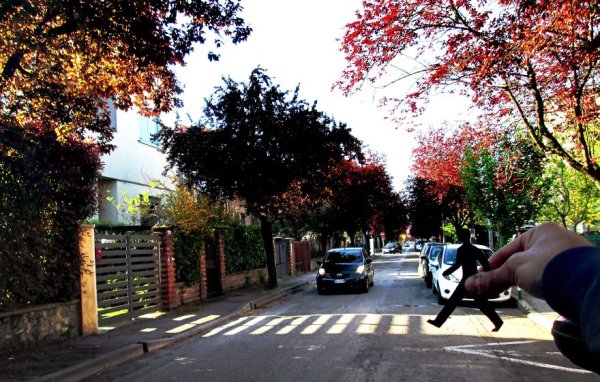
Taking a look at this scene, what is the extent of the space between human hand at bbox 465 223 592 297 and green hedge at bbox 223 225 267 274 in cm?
1954

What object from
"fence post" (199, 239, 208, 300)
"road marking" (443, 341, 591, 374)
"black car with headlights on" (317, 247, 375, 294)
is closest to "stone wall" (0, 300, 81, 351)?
"fence post" (199, 239, 208, 300)

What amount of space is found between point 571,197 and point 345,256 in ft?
64.4

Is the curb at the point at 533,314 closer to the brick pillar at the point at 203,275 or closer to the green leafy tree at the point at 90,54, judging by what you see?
the green leafy tree at the point at 90,54

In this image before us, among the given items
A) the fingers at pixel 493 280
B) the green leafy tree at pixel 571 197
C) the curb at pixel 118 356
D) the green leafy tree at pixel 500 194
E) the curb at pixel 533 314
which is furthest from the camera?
the green leafy tree at pixel 571 197

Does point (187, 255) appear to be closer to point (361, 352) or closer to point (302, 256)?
point (361, 352)

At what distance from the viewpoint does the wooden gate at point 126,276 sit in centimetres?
1224

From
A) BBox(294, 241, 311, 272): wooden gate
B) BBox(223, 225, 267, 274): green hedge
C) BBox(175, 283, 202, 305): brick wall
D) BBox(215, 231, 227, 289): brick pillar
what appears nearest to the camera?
BBox(175, 283, 202, 305): brick wall

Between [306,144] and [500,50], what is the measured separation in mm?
10586

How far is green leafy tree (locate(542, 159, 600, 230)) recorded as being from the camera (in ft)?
92.7

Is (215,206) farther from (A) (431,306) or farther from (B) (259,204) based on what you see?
(A) (431,306)

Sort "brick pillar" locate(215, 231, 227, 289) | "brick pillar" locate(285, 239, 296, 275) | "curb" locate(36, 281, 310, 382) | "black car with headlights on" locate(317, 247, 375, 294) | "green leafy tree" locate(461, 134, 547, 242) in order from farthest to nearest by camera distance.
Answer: "brick pillar" locate(285, 239, 296, 275) → "brick pillar" locate(215, 231, 227, 289) → "black car with headlights on" locate(317, 247, 375, 294) → "green leafy tree" locate(461, 134, 547, 242) → "curb" locate(36, 281, 310, 382)

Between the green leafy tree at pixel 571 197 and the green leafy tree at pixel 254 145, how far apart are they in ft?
46.6

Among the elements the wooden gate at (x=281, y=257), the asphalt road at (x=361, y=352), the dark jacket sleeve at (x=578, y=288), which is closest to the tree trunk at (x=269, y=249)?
the wooden gate at (x=281, y=257)

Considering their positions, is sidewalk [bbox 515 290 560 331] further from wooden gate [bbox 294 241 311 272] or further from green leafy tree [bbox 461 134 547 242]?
wooden gate [bbox 294 241 311 272]
